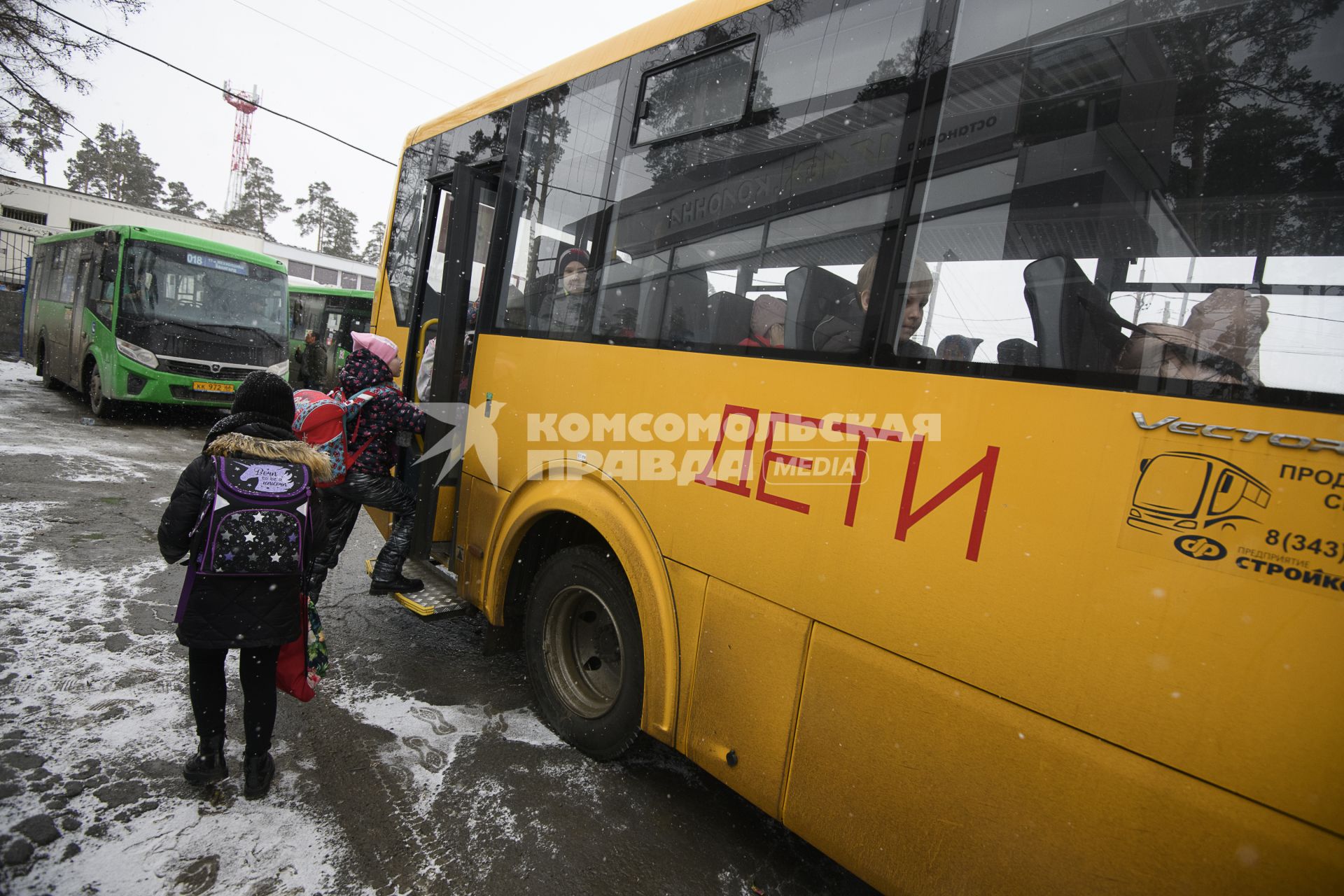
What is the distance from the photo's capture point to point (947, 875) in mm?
1776

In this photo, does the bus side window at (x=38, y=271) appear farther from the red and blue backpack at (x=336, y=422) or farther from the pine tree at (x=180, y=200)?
the pine tree at (x=180, y=200)

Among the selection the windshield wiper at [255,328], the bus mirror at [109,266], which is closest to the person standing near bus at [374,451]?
the windshield wiper at [255,328]

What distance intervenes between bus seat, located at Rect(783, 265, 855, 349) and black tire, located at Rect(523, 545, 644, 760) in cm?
132

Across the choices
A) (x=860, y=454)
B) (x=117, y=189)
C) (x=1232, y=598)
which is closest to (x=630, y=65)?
(x=860, y=454)

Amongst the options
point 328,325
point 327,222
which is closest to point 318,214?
point 327,222

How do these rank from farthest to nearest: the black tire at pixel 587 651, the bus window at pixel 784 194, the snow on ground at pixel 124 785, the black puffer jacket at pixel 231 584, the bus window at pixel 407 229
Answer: the bus window at pixel 407 229 < the black tire at pixel 587 651 < the black puffer jacket at pixel 231 584 < the snow on ground at pixel 124 785 < the bus window at pixel 784 194

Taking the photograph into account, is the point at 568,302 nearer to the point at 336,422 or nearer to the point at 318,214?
the point at 336,422

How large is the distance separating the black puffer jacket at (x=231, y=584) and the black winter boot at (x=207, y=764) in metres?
0.46

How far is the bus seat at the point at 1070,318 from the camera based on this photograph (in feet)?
5.32

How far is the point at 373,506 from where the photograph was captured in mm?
4102

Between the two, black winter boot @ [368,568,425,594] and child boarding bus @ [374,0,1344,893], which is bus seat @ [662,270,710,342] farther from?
black winter boot @ [368,568,425,594]

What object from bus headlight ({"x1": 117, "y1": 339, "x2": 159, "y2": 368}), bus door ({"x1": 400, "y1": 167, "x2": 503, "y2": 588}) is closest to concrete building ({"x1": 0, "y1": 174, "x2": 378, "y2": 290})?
bus headlight ({"x1": 117, "y1": 339, "x2": 159, "y2": 368})

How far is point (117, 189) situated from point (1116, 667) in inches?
2582

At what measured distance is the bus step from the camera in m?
3.87
